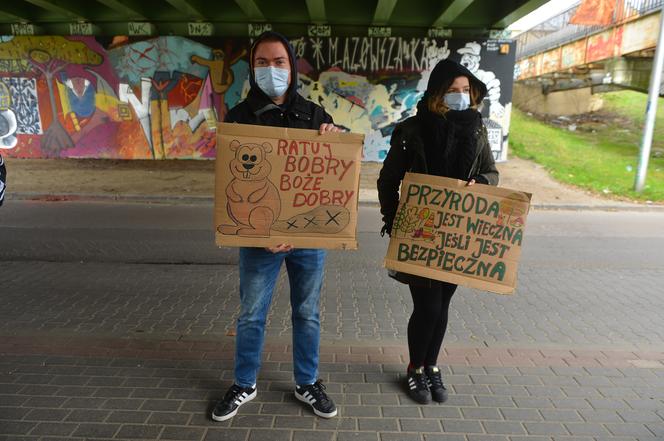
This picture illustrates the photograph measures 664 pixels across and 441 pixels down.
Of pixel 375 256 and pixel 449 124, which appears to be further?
pixel 375 256

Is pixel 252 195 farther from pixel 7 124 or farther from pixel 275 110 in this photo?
pixel 7 124

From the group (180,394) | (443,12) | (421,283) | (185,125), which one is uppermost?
(443,12)

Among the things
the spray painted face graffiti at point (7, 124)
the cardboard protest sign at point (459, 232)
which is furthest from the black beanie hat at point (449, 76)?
the spray painted face graffiti at point (7, 124)

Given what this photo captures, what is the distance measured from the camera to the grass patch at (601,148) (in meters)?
11.6

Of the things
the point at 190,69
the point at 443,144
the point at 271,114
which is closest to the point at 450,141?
the point at 443,144

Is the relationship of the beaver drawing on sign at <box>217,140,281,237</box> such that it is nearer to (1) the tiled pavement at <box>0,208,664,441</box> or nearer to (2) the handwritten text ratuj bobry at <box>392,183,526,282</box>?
(2) the handwritten text ratuj bobry at <box>392,183,526,282</box>

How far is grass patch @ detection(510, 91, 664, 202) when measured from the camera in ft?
38.1

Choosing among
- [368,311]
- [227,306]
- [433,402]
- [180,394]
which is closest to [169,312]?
[227,306]

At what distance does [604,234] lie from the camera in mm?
7773

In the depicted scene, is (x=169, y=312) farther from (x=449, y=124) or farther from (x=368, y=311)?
(x=449, y=124)

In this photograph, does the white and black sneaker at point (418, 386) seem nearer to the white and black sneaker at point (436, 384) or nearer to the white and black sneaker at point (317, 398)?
the white and black sneaker at point (436, 384)

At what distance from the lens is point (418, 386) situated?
119 inches

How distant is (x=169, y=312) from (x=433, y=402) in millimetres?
2627

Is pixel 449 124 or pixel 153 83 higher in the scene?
pixel 153 83
